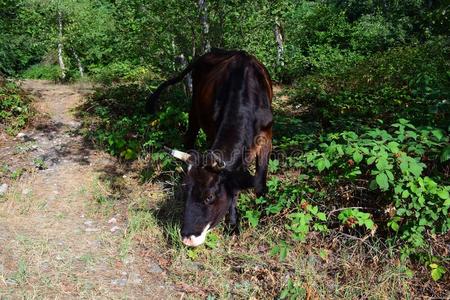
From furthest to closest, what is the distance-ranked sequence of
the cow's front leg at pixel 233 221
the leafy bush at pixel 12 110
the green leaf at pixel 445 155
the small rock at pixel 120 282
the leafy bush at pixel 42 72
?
the leafy bush at pixel 42 72
the leafy bush at pixel 12 110
the cow's front leg at pixel 233 221
the small rock at pixel 120 282
the green leaf at pixel 445 155

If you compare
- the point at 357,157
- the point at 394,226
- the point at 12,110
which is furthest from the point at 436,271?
the point at 12,110

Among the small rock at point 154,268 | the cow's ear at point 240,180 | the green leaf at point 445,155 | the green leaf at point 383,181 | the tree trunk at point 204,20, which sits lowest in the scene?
the small rock at point 154,268

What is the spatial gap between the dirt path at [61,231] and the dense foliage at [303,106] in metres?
0.73

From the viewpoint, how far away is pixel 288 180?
5434 mm

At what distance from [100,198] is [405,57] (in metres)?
8.52

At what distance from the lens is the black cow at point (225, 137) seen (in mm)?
4195

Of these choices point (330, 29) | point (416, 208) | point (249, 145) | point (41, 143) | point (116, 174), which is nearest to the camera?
point (416, 208)

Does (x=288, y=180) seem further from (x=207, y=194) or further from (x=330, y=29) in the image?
(x=330, y=29)

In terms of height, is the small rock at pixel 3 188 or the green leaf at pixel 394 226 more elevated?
the green leaf at pixel 394 226

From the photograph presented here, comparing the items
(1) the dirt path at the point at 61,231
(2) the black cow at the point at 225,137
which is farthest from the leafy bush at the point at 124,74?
(2) the black cow at the point at 225,137

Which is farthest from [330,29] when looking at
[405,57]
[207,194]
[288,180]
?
[207,194]

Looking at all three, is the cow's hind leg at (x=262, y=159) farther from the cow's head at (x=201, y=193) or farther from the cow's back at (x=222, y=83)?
the cow's head at (x=201, y=193)

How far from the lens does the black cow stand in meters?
4.20

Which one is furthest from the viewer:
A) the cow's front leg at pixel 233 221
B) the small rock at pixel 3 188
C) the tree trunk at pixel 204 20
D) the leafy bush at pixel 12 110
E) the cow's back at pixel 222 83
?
the leafy bush at pixel 12 110
